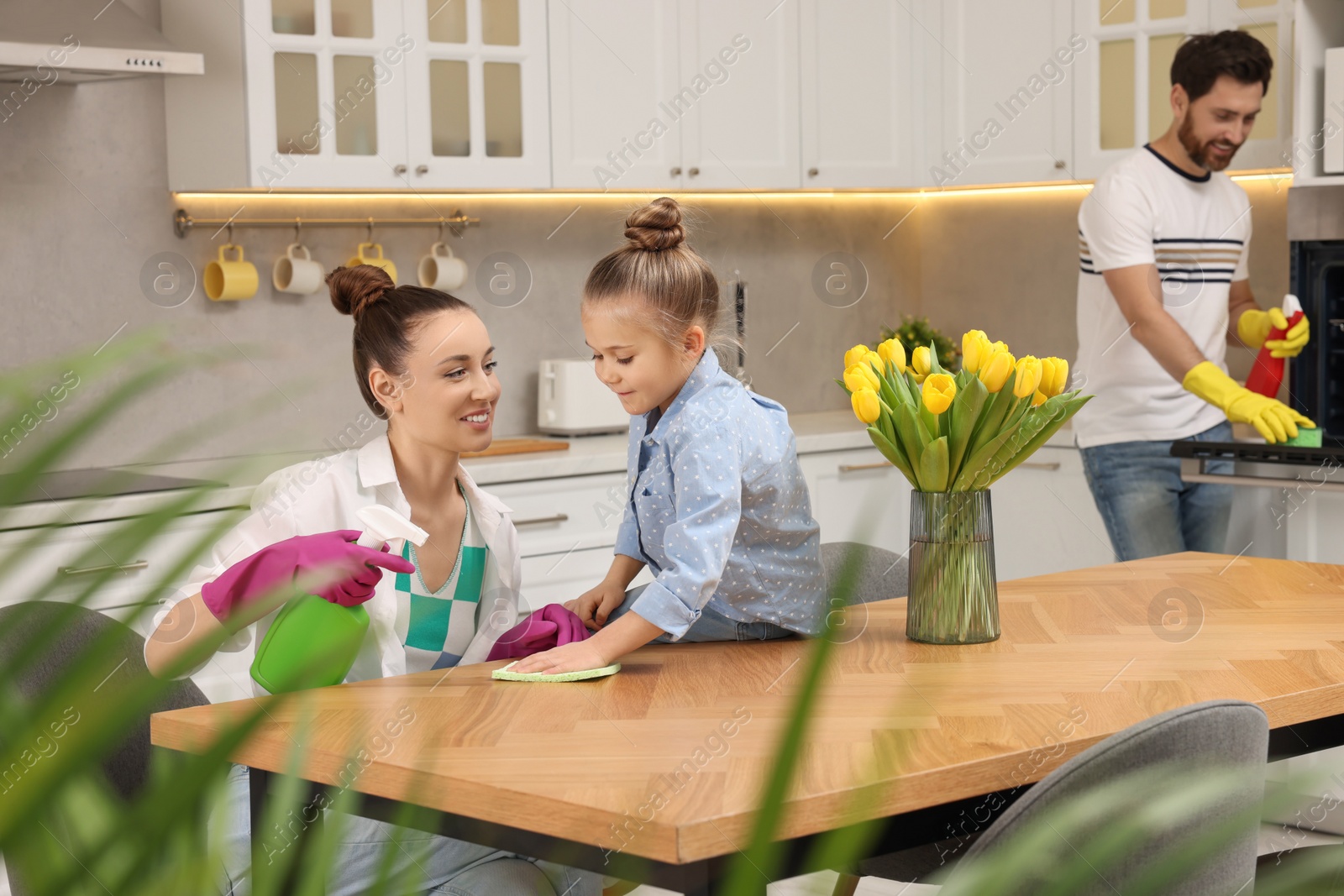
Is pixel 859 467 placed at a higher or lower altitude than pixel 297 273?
lower

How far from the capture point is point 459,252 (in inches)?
154

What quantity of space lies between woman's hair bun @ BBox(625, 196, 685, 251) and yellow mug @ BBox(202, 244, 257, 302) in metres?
1.93

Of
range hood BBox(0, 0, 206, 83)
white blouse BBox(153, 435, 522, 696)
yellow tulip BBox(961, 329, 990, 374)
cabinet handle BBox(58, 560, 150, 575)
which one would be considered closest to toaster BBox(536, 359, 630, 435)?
range hood BBox(0, 0, 206, 83)

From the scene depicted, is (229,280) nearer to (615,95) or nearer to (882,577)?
(615,95)

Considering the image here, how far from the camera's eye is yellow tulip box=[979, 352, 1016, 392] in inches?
62.6

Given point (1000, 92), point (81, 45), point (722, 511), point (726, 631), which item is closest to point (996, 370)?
point (722, 511)

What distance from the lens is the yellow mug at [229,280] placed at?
11.4 ft

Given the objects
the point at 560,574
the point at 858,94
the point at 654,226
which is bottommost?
the point at 560,574

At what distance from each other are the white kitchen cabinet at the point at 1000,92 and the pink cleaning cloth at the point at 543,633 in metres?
2.74

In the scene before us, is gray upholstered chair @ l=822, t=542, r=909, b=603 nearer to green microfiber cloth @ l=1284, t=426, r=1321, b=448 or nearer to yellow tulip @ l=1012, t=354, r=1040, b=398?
yellow tulip @ l=1012, t=354, r=1040, b=398

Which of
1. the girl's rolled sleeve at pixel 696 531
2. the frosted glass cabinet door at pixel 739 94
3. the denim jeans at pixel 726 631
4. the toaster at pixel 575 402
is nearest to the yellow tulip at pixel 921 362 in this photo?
the girl's rolled sleeve at pixel 696 531

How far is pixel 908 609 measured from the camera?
1695mm

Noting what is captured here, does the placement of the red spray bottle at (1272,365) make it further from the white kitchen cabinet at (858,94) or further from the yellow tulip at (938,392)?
the yellow tulip at (938,392)

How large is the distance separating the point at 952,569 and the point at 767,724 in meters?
0.42
